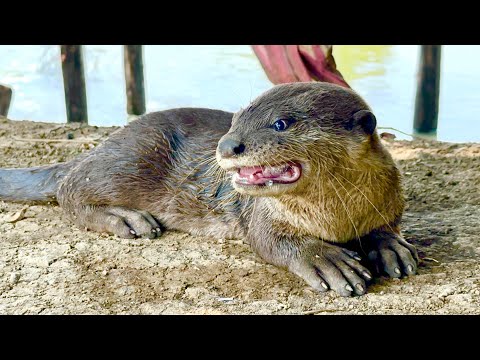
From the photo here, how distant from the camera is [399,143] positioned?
16.4ft

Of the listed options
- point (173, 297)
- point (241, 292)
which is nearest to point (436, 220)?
point (241, 292)

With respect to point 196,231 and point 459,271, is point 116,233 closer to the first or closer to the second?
point 196,231

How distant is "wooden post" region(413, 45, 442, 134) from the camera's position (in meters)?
6.37

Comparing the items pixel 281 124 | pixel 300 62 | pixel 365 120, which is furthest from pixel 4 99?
pixel 365 120

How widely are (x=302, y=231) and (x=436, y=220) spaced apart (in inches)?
35.1

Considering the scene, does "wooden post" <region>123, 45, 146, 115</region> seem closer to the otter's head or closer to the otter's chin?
the otter's head

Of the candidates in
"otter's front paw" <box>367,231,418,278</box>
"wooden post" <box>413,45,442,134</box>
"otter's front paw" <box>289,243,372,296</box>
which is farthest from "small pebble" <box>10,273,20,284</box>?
"wooden post" <box>413,45,442,134</box>

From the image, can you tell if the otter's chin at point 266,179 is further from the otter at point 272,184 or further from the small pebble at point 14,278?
the small pebble at point 14,278

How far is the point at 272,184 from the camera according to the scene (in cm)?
258

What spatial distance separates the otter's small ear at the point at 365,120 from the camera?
2660mm

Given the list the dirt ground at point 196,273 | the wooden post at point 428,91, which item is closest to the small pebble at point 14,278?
the dirt ground at point 196,273

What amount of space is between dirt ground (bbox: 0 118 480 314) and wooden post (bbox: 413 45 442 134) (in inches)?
105

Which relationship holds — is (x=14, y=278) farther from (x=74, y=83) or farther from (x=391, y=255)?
(x=74, y=83)

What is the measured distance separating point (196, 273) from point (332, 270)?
0.54m
